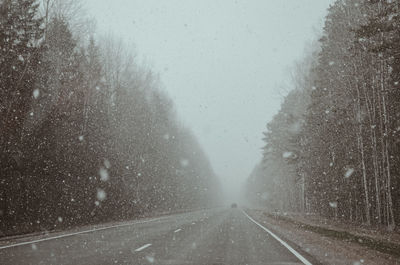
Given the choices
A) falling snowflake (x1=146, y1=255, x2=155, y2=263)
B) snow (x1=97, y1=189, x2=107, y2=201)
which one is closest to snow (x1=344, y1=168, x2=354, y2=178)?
snow (x1=97, y1=189, x2=107, y2=201)

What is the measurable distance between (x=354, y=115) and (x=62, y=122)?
59.5 feet

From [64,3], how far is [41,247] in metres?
17.8

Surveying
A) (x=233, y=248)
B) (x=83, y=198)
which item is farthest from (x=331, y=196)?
(x=233, y=248)

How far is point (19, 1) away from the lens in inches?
810

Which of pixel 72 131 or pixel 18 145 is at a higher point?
pixel 72 131

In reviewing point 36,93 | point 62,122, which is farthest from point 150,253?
point 62,122

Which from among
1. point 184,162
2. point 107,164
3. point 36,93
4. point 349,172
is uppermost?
point 184,162

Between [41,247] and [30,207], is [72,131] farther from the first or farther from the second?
[41,247]

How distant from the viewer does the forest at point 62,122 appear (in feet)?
63.0

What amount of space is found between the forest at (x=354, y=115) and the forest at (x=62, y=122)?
53.9 feet

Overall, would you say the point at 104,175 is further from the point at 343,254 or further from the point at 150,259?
the point at 343,254

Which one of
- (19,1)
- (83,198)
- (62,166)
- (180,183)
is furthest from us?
(180,183)

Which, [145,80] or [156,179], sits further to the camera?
[156,179]

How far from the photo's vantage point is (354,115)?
23750mm
